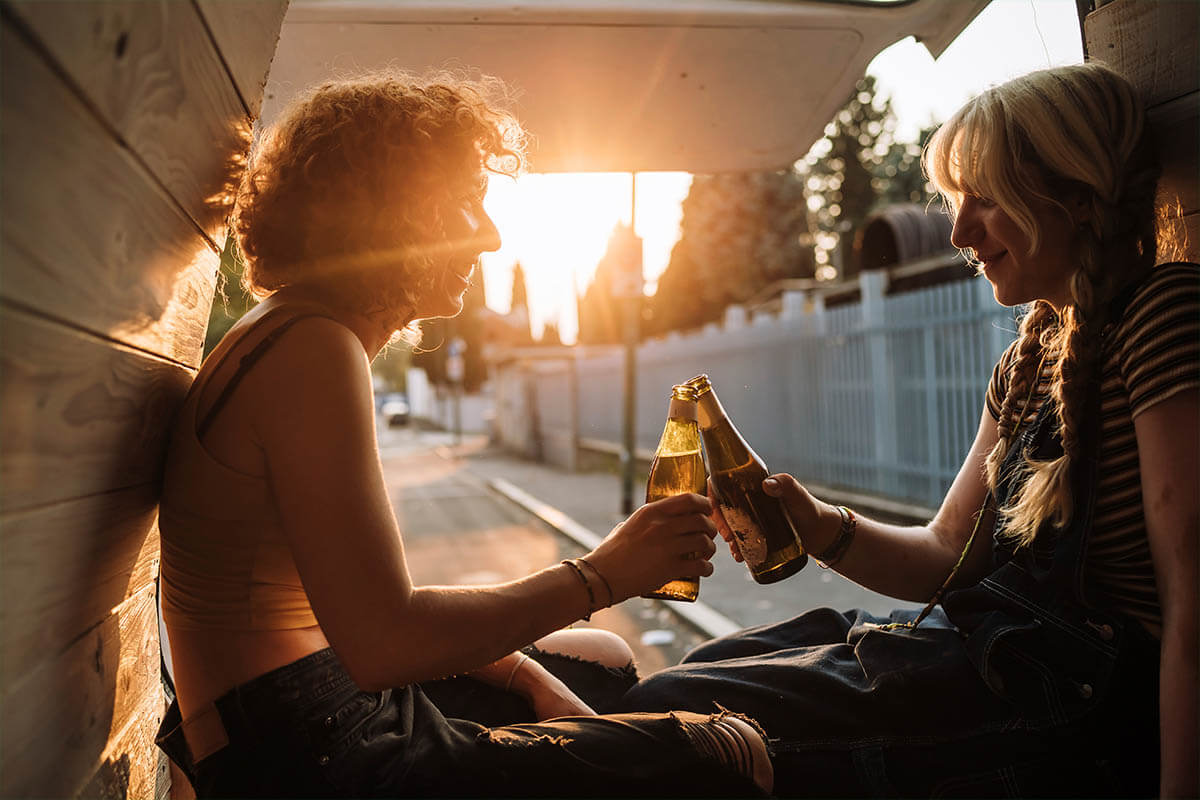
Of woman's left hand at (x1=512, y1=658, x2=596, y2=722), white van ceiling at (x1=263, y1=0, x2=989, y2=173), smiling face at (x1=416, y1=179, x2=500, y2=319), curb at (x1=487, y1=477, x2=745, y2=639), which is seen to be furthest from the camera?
curb at (x1=487, y1=477, x2=745, y2=639)

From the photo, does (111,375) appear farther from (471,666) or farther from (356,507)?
(471,666)

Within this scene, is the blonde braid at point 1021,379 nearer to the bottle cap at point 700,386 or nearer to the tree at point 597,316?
the bottle cap at point 700,386

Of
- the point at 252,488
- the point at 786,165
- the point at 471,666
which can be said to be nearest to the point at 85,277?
the point at 252,488

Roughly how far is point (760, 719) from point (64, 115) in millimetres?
1512

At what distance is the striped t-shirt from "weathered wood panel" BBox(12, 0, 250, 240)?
1649 mm

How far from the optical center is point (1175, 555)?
1.33 metres

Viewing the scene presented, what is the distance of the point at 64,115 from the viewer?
96 centimetres

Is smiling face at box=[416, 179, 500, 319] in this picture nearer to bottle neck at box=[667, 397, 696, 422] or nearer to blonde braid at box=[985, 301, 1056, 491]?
bottle neck at box=[667, 397, 696, 422]

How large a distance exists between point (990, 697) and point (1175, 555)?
1.43 ft

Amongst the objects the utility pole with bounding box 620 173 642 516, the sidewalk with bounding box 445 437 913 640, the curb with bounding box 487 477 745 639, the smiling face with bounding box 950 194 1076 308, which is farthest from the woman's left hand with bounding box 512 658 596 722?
the utility pole with bounding box 620 173 642 516

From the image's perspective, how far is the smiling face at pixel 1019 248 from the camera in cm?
166

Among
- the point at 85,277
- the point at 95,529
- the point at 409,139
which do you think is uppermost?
the point at 409,139

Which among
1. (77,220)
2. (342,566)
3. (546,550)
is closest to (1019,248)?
(342,566)

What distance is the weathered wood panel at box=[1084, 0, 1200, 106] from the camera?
1700 mm
